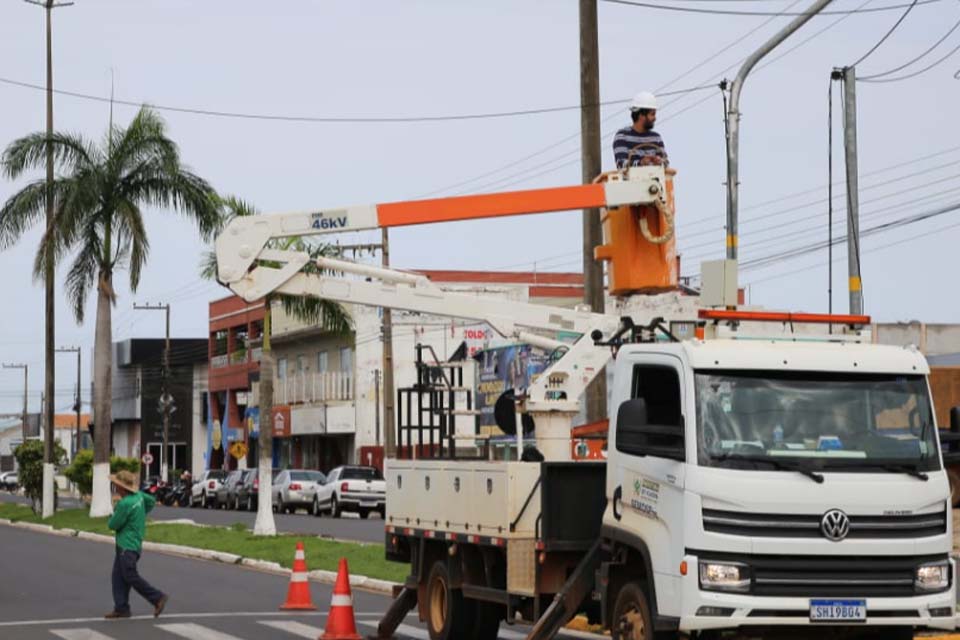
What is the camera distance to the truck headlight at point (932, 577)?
11483mm

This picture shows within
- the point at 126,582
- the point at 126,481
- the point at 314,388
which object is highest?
the point at 314,388

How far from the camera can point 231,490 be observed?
208 feet

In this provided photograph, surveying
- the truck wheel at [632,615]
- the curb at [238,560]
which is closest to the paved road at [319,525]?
the curb at [238,560]

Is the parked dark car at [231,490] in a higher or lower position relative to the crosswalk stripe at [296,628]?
higher

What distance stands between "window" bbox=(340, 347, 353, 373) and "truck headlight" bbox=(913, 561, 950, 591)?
6063 cm

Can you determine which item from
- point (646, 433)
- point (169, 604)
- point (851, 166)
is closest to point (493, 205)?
point (646, 433)

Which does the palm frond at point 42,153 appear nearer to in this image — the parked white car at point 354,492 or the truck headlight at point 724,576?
the parked white car at point 354,492

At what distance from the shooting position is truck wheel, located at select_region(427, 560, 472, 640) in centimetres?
1587

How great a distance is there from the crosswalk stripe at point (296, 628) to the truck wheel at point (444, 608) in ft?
4.17

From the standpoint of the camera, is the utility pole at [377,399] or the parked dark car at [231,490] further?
the utility pole at [377,399]

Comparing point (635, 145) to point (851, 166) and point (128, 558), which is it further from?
point (851, 166)

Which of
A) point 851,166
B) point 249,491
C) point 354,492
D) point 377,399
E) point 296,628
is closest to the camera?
point 296,628

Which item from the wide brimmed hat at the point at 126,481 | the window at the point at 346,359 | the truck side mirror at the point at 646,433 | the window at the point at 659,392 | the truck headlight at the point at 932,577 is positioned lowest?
the truck headlight at the point at 932,577

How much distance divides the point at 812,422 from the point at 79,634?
9000 mm
